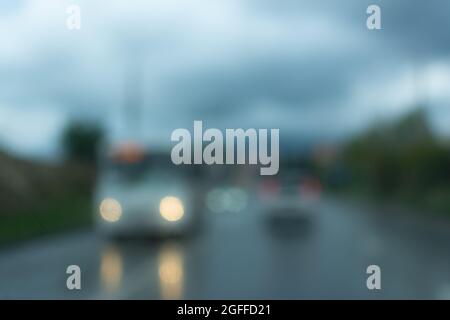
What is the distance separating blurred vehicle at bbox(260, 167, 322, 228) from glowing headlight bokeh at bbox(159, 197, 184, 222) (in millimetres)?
7074

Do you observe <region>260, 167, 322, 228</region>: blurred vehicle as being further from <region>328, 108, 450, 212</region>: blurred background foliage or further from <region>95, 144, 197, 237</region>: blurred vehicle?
<region>328, 108, 450, 212</region>: blurred background foliage

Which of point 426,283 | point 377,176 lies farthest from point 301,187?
point 377,176

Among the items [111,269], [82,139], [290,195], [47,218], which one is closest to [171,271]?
[111,269]

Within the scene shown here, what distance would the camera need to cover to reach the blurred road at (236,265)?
9.94m

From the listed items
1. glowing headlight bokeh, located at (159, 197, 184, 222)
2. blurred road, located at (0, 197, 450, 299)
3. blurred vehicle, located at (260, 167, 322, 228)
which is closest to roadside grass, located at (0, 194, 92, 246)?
blurred road, located at (0, 197, 450, 299)

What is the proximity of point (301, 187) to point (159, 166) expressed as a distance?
8078mm

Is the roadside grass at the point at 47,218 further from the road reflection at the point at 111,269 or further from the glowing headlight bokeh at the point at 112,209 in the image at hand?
the road reflection at the point at 111,269

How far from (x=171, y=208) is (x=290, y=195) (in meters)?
7.67

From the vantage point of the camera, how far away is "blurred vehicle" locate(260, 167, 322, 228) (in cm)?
2547

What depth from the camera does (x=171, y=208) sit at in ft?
61.6

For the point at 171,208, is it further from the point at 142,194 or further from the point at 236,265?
the point at 236,265
